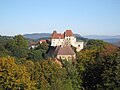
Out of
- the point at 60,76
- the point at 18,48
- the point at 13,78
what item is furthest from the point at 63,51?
the point at 13,78

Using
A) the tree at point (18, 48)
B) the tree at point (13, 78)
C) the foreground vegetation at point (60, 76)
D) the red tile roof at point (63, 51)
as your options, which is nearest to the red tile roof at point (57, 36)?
the tree at point (18, 48)

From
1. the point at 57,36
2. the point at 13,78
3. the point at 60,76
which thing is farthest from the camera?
the point at 57,36

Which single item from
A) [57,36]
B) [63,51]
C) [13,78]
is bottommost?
[13,78]

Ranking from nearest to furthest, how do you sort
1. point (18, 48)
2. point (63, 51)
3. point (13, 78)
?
point (13, 78)
point (63, 51)
point (18, 48)

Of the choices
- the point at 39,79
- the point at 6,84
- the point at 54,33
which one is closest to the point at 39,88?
the point at 39,79

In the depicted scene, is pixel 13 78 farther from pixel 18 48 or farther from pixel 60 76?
pixel 18 48

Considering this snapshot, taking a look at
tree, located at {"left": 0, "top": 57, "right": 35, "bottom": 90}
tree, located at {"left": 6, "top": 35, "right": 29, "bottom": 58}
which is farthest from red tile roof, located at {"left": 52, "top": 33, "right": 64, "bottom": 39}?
tree, located at {"left": 0, "top": 57, "right": 35, "bottom": 90}

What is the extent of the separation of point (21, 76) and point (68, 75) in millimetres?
6357

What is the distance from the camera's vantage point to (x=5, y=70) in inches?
1441

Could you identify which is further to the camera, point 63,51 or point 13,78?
point 63,51

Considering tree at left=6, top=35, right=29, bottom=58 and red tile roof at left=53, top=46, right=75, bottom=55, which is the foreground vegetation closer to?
red tile roof at left=53, top=46, right=75, bottom=55

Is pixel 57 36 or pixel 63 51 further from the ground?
pixel 57 36

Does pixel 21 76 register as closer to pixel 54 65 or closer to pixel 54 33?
pixel 54 65

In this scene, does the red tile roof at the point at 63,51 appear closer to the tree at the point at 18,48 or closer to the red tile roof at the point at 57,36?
the tree at the point at 18,48
